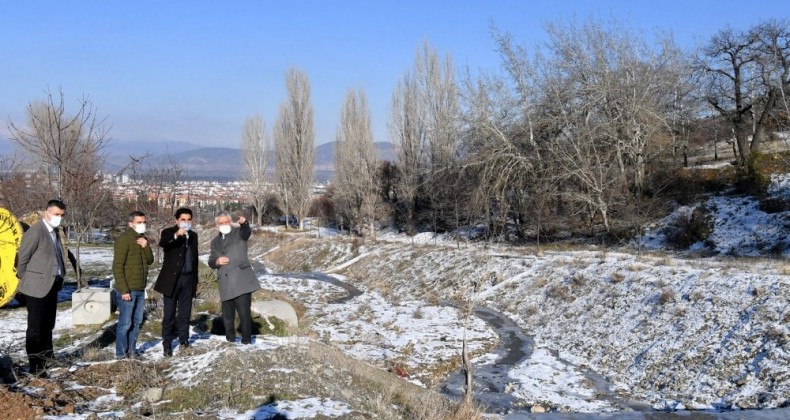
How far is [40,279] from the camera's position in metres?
6.60

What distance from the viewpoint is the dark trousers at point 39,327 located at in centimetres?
662

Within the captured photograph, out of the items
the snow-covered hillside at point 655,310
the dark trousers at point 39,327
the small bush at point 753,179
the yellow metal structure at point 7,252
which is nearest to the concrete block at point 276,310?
the snow-covered hillside at point 655,310

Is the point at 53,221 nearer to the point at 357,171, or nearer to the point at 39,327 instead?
the point at 39,327

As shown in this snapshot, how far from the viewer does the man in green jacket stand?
290 inches

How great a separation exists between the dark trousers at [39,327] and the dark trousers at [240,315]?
6.69 ft

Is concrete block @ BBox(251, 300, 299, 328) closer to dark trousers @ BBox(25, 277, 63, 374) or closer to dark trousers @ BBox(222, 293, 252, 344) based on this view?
dark trousers @ BBox(222, 293, 252, 344)

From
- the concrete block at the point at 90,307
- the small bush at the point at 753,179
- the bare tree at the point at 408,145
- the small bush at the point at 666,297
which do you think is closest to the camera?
the concrete block at the point at 90,307

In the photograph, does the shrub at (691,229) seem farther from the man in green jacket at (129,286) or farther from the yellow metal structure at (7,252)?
the yellow metal structure at (7,252)

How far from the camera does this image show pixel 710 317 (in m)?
12.5

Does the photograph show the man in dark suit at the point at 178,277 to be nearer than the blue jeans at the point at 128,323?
No

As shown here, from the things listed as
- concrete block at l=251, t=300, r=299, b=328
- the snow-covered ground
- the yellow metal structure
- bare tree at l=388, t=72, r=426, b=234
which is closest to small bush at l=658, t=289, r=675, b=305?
the snow-covered ground

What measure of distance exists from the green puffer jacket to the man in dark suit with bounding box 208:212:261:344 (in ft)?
2.82

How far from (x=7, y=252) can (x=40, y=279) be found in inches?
98.3

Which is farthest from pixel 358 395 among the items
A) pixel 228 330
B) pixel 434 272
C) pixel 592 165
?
pixel 592 165
